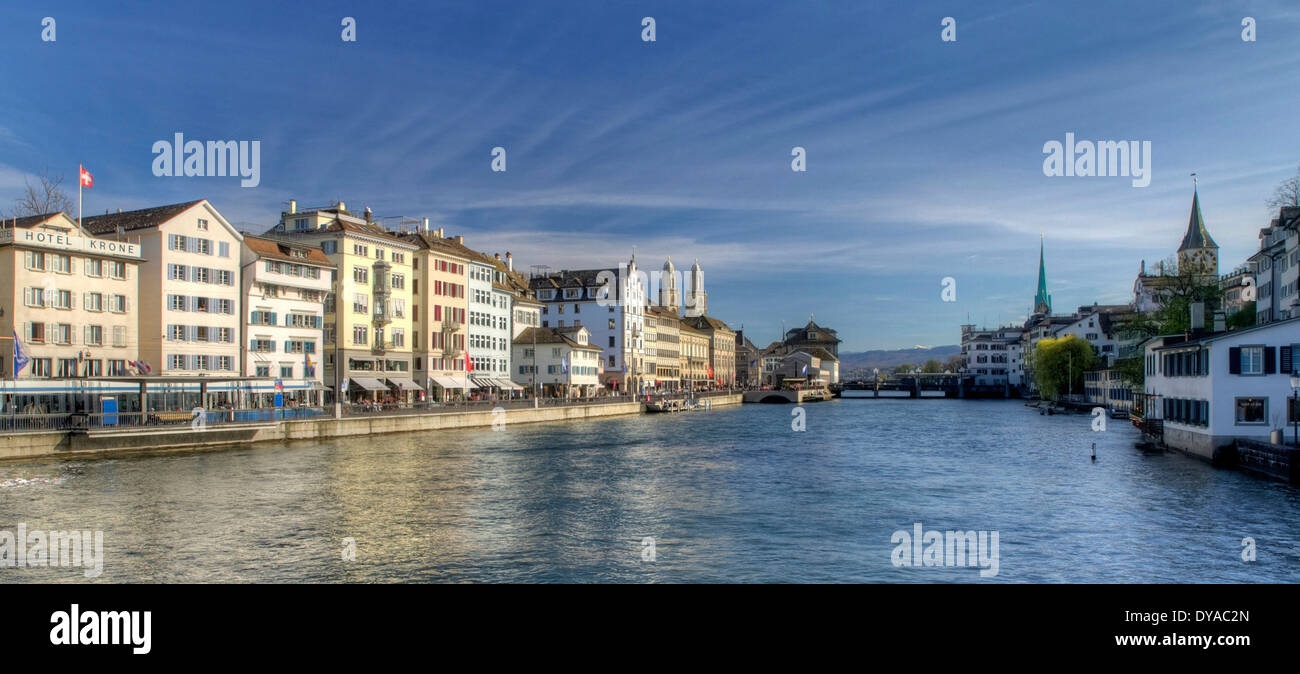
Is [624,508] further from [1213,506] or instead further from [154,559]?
[1213,506]

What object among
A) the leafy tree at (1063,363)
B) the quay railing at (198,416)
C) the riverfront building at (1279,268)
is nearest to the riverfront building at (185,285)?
the quay railing at (198,416)

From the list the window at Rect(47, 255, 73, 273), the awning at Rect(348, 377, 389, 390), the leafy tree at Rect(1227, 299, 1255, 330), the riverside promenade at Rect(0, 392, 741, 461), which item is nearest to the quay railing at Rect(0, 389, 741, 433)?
the riverside promenade at Rect(0, 392, 741, 461)

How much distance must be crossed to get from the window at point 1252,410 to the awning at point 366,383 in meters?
63.5

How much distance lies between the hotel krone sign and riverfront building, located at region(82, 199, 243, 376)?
73.0 inches

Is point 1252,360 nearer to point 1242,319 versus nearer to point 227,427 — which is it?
point 1242,319

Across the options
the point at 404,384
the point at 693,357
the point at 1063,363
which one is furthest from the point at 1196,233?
the point at 404,384

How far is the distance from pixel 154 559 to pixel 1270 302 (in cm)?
7952

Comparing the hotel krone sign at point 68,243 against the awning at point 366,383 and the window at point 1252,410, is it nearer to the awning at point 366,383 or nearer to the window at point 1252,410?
the awning at point 366,383

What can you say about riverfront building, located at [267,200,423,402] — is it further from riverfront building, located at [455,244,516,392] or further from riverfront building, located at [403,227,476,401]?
riverfront building, located at [455,244,516,392]

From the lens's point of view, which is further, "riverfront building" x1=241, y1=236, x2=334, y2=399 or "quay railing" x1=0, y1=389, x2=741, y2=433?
"riverfront building" x1=241, y1=236, x2=334, y2=399

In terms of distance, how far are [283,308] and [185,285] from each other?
360 inches

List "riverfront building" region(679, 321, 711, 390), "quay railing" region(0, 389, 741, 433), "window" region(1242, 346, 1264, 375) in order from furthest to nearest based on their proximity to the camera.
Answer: "riverfront building" region(679, 321, 711, 390) < "quay railing" region(0, 389, 741, 433) < "window" region(1242, 346, 1264, 375)

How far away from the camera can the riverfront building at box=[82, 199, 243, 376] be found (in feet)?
196

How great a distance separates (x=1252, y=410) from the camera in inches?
1668
